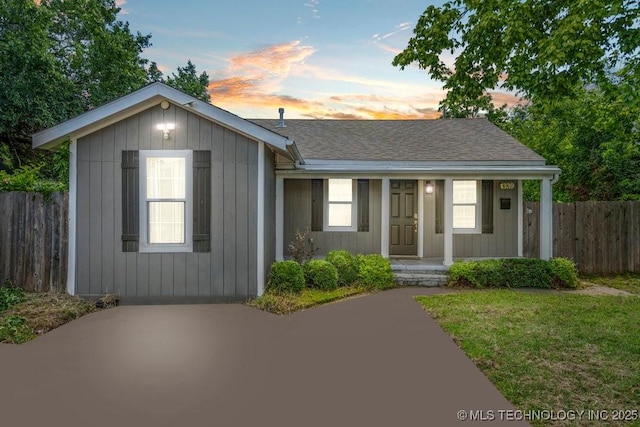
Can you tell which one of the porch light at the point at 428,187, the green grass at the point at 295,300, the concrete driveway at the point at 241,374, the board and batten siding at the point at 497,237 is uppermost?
the porch light at the point at 428,187

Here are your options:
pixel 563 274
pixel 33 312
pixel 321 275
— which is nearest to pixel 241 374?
pixel 321 275

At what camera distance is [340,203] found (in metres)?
9.20

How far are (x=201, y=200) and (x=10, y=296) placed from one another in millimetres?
3298

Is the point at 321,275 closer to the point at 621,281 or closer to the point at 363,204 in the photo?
the point at 363,204

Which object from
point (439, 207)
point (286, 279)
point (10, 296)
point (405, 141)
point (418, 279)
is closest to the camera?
point (10, 296)

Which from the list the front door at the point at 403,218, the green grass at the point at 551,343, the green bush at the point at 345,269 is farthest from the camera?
the front door at the point at 403,218

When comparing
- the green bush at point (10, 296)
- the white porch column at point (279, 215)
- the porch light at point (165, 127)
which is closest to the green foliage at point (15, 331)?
the green bush at point (10, 296)

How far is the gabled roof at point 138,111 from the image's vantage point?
5.68m

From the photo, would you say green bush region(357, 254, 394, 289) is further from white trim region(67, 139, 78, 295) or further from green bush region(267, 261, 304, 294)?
white trim region(67, 139, 78, 295)

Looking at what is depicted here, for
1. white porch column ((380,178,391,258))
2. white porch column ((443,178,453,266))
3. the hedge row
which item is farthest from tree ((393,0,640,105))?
the hedge row

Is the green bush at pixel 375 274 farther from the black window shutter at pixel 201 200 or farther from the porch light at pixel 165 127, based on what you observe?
the porch light at pixel 165 127

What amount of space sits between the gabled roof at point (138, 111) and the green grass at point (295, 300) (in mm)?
2569

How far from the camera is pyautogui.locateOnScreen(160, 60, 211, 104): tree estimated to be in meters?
19.8

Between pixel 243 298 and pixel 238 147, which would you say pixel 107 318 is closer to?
pixel 243 298
